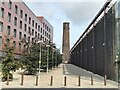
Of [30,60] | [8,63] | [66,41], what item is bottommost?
[8,63]

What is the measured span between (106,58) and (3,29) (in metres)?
24.6

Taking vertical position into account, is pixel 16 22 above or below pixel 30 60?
above

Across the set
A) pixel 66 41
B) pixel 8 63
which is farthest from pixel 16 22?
pixel 66 41

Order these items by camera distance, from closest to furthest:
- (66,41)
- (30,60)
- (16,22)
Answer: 1. (30,60)
2. (16,22)
3. (66,41)

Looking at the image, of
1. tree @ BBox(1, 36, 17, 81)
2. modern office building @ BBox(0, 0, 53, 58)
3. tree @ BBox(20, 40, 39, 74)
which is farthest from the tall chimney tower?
tree @ BBox(1, 36, 17, 81)

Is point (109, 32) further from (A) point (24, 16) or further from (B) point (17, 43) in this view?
(A) point (24, 16)

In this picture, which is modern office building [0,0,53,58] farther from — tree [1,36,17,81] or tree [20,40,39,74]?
tree [1,36,17,81]

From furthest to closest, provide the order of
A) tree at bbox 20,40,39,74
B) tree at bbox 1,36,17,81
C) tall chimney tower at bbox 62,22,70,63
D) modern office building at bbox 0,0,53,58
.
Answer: tall chimney tower at bbox 62,22,70,63, modern office building at bbox 0,0,53,58, tree at bbox 20,40,39,74, tree at bbox 1,36,17,81

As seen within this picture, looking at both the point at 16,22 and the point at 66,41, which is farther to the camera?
the point at 66,41

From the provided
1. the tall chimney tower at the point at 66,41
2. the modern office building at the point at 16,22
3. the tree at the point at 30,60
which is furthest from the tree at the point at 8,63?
the tall chimney tower at the point at 66,41

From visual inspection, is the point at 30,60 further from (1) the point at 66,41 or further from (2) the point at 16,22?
Answer: (1) the point at 66,41

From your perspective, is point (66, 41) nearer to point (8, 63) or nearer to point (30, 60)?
point (30, 60)

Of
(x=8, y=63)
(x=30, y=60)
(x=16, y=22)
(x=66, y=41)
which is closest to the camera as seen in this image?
(x=8, y=63)

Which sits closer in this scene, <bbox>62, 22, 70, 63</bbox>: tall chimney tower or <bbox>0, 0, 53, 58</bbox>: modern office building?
<bbox>0, 0, 53, 58</bbox>: modern office building
